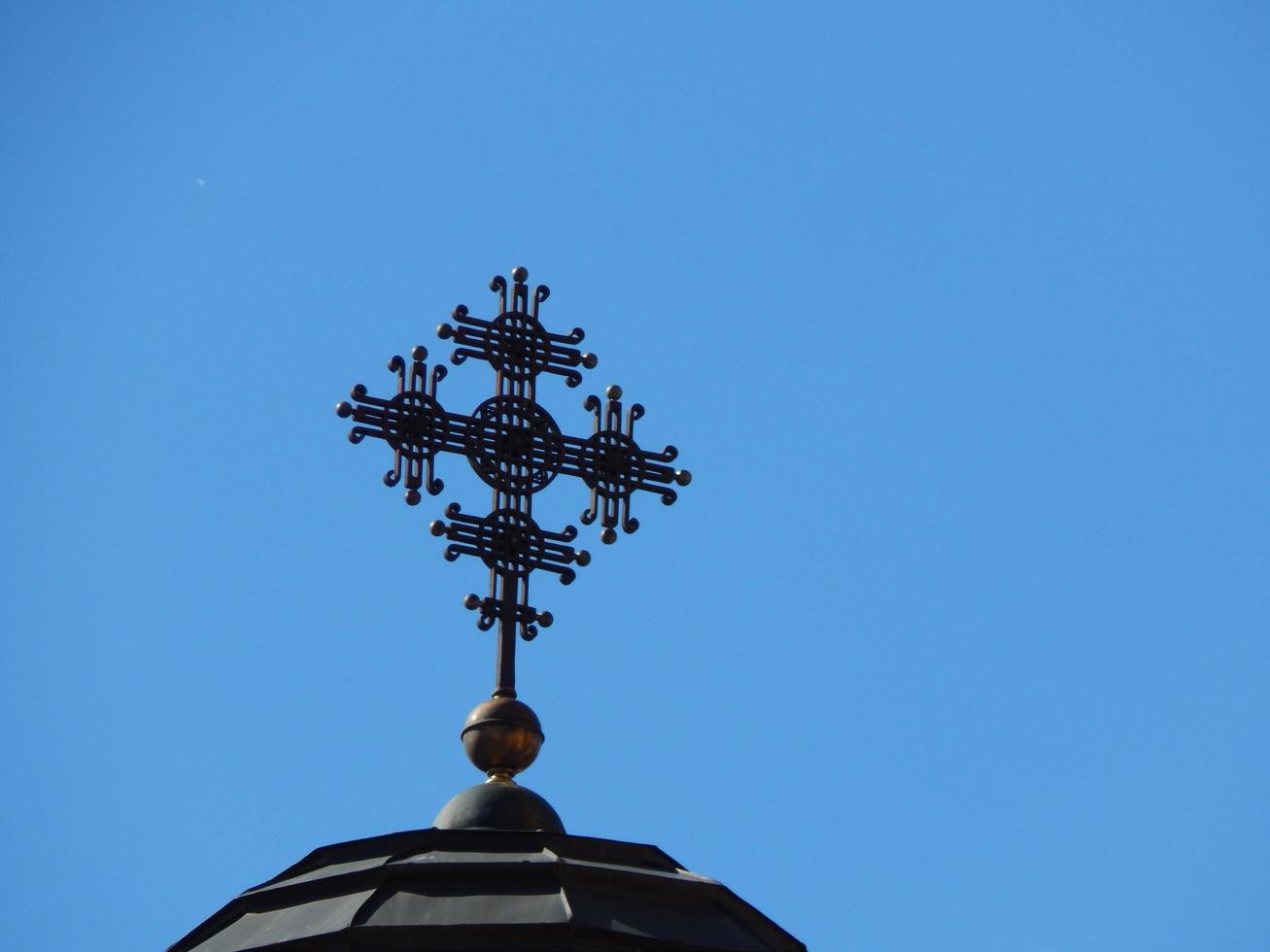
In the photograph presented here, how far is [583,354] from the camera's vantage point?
11.7m

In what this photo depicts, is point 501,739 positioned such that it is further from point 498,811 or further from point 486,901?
point 486,901

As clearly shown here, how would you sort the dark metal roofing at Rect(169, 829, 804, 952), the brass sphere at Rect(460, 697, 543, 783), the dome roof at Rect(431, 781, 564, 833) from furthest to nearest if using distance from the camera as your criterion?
the brass sphere at Rect(460, 697, 543, 783), the dome roof at Rect(431, 781, 564, 833), the dark metal roofing at Rect(169, 829, 804, 952)

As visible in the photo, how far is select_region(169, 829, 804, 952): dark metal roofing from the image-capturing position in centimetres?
923

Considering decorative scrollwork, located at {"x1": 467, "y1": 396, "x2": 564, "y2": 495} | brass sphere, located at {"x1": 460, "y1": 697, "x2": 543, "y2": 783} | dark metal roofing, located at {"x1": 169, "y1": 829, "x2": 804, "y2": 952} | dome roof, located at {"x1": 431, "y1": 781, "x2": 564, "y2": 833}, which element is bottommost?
dark metal roofing, located at {"x1": 169, "y1": 829, "x2": 804, "y2": 952}

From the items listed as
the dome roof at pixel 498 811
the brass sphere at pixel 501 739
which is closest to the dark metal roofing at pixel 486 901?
the dome roof at pixel 498 811

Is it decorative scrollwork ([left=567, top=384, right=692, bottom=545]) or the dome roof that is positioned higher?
decorative scrollwork ([left=567, top=384, right=692, bottom=545])

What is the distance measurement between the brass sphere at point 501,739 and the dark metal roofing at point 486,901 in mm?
706

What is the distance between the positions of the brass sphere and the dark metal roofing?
2.32 ft

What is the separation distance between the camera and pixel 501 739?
10.6 metres

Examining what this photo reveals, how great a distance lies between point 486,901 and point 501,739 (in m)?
1.33

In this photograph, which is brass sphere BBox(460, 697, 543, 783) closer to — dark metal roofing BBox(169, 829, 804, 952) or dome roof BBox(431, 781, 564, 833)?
dome roof BBox(431, 781, 564, 833)

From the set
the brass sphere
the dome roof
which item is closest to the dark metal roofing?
the dome roof

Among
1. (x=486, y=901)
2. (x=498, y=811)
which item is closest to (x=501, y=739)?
(x=498, y=811)

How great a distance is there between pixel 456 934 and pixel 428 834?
66 cm
